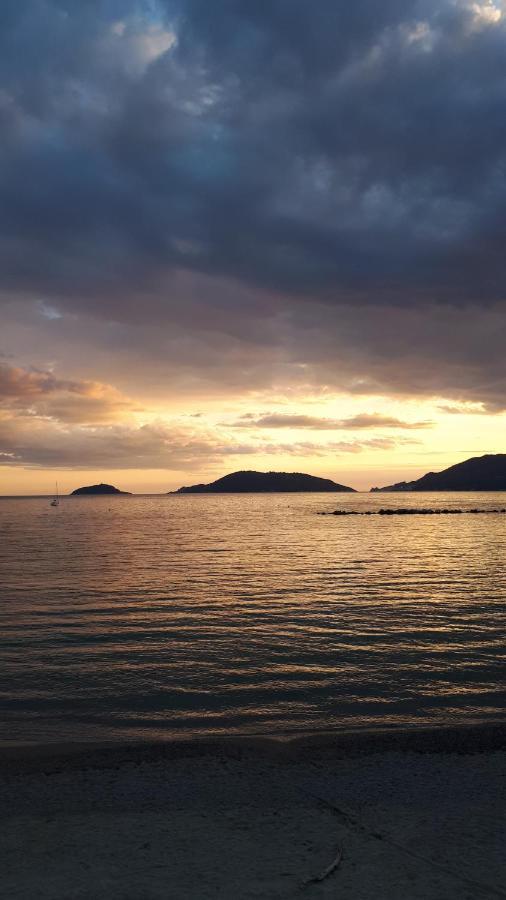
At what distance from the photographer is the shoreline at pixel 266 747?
450 inches

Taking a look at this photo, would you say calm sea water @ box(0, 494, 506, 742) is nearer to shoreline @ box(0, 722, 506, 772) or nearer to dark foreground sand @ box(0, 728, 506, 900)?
shoreline @ box(0, 722, 506, 772)

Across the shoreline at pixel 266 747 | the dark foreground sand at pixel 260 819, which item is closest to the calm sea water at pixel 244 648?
the shoreline at pixel 266 747

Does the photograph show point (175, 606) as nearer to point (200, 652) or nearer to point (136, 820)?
point (200, 652)

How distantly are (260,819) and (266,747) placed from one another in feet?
10.9

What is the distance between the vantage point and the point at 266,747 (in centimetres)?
1210

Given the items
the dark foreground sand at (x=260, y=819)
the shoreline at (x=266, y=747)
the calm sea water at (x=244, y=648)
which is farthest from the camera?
the calm sea water at (x=244, y=648)

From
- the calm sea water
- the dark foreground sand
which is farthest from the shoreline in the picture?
the calm sea water

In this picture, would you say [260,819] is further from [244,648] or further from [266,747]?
[244,648]

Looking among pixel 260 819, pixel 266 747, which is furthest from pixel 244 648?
Answer: pixel 260 819

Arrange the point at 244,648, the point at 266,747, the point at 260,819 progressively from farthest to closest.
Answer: the point at 244,648
the point at 266,747
the point at 260,819

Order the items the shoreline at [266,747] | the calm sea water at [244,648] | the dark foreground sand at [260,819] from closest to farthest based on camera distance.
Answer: the dark foreground sand at [260,819]
the shoreline at [266,747]
the calm sea water at [244,648]

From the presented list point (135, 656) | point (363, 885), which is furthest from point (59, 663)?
point (363, 885)

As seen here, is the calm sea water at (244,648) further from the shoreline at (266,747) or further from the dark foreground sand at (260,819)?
the dark foreground sand at (260,819)

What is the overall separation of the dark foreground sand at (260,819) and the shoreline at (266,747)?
0.06m
